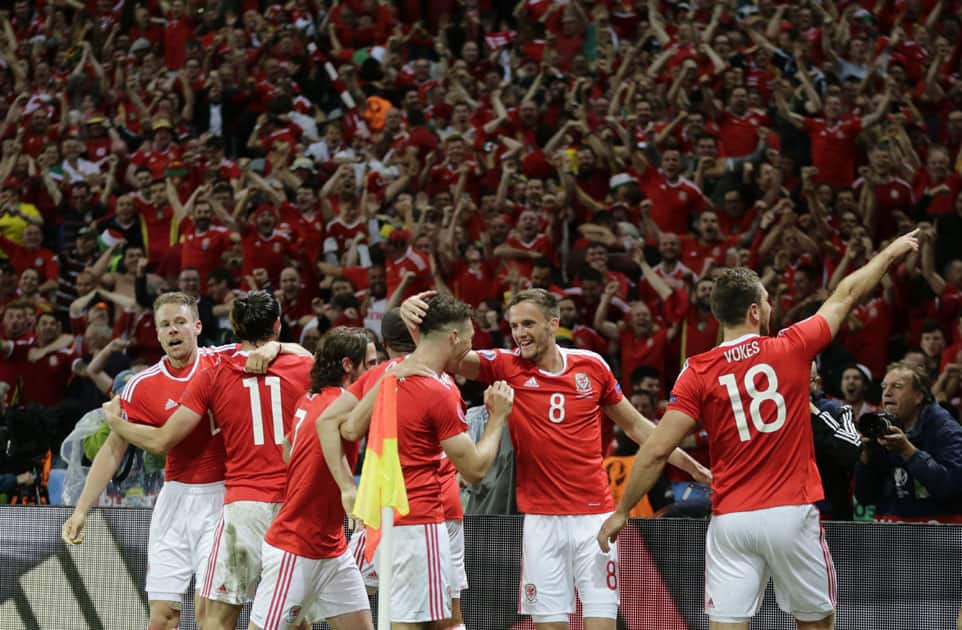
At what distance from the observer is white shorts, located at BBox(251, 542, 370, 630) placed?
6.32m

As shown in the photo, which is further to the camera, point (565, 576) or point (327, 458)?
point (565, 576)

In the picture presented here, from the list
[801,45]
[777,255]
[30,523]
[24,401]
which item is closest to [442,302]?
[30,523]

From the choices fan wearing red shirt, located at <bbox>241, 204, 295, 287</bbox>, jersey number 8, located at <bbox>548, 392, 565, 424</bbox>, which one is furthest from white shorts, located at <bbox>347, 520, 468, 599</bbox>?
fan wearing red shirt, located at <bbox>241, 204, 295, 287</bbox>

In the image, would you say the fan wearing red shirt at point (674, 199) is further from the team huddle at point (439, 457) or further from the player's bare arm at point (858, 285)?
the player's bare arm at point (858, 285)

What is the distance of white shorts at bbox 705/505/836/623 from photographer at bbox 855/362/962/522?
1702 mm

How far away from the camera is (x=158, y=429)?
7.05 meters

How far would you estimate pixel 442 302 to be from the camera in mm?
6199

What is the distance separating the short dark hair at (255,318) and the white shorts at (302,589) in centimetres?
118

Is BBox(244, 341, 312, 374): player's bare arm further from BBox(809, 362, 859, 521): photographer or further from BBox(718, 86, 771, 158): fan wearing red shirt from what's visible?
BBox(718, 86, 771, 158): fan wearing red shirt

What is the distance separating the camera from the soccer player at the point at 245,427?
22.4 ft

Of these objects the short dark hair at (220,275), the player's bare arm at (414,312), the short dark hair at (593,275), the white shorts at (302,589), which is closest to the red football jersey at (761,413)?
the player's bare arm at (414,312)

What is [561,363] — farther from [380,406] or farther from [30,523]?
[30,523]

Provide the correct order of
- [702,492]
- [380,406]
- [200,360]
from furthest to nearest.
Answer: [702,492]
[200,360]
[380,406]

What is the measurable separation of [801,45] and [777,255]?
4.13 metres
